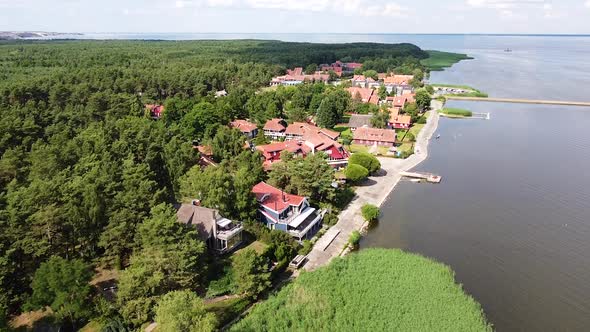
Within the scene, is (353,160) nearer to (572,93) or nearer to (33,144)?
(33,144)

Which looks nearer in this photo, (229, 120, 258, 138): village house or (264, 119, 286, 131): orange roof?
(229, 120, 258, 138): village house

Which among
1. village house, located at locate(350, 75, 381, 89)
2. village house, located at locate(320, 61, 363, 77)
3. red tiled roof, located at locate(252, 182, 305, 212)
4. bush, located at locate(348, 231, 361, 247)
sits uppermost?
village house, located at locate(320, 61, 363, 77)

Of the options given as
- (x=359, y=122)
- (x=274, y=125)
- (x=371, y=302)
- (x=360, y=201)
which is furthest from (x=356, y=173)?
(x=359, y=122)

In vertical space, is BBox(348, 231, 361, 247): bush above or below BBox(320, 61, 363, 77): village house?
below

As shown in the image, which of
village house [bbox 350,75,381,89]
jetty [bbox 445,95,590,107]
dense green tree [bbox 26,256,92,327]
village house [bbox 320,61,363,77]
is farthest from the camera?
village house [bbox 320,61,363,77]

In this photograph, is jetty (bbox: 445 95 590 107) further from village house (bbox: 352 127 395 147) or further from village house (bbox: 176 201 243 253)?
village house (bbox: 176 201 243 253)

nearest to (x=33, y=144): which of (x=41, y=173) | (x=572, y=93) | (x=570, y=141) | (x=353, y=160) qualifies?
(x=41, y=173)

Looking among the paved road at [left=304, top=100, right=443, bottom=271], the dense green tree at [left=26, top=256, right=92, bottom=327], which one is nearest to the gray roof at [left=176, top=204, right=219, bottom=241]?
the paved road at [left=304, top=100, right=443, bottom=271]
